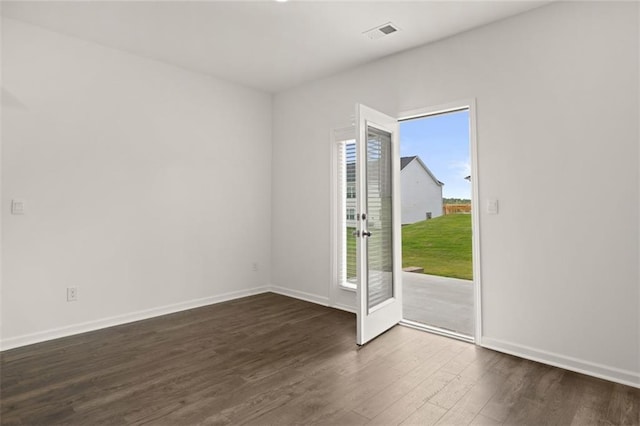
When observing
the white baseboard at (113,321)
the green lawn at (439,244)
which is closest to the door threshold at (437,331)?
the white baseboard at (113,321)

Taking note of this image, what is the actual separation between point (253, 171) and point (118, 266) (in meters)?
2.18

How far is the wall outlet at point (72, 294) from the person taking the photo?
11.2 ft

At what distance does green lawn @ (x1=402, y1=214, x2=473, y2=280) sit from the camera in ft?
26.1

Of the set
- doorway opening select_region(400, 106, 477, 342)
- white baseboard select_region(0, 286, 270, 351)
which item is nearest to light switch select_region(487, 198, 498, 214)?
doorway opening select_region(400, 106, 477, 342)

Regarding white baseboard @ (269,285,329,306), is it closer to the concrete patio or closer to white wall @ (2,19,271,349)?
white wall @ (2,19,271,349)

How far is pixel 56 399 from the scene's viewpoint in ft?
7.36

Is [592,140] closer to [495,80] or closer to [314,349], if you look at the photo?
[495,80]

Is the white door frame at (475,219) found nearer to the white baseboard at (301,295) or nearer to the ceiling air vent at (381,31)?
the ceiling air vent at (381,31)

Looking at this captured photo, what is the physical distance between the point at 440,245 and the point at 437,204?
113cm

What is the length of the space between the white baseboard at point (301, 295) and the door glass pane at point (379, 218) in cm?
113

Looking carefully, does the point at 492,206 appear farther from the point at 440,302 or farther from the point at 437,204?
the point at 437,204

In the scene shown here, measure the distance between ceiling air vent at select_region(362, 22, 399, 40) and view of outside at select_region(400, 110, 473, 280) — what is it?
4179 mm

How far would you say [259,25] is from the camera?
3264 millimetres

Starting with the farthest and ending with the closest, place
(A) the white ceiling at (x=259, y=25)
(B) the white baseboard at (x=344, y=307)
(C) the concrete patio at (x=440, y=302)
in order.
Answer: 1. (B) the white baseboard at (x=344, y=307)
2. (C) the concrete patio at (x=440, y=302)
3. (A) the white ceiling at (x=259, y=25)
